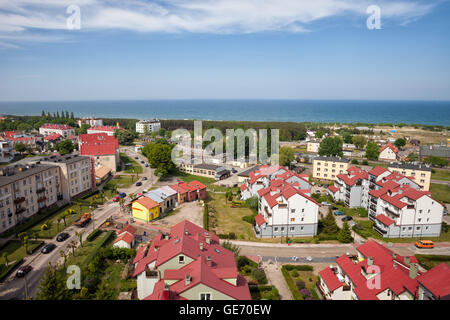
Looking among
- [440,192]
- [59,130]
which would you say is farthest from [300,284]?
[59,130]

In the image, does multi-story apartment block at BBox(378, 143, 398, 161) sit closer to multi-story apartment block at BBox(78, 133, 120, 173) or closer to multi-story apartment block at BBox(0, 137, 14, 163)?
multi-story apartment block at BBox(78, 133, 120, 173)

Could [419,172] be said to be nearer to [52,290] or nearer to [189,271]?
[189,271]

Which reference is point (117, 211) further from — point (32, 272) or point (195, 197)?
point (32, 272)

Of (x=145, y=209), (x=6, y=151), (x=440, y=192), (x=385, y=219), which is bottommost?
(x=440, y=192)

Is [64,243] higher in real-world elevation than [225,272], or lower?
lower

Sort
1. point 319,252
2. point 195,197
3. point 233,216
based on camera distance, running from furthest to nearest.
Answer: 1. point 195,197
2. point 233,216
3. point 319,252
